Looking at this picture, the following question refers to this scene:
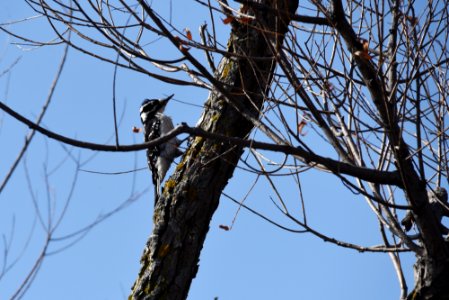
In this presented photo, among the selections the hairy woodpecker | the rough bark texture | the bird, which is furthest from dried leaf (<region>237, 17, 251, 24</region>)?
the hairy woodpecker

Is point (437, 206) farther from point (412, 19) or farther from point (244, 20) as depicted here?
point (244, 20)

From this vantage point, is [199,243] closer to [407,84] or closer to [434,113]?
[434,113]

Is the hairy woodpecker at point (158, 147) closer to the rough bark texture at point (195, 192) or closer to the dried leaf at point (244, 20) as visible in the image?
the rough bark texture at point (195, 192)

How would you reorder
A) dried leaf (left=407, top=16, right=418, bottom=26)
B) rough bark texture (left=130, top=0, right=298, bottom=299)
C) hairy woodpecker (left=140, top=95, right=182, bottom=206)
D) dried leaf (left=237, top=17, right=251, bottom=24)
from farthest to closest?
hairy woodpecker (left=140, top=95, right=182, bottom=206), rough bark texture (left=130, top=0, right=298, bottom=299), dried leaf (left=237, top=17, right=251, bottom=24), dried leaf (left=407, top=16, right=418, bottom=26)

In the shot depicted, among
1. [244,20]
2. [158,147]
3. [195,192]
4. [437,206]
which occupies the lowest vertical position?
[437,206]

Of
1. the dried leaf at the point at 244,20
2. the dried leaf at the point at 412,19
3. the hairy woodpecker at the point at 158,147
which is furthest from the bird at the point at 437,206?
the hairy woodpecker at the point at 158,147

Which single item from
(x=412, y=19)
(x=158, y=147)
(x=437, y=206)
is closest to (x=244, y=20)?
(x=412, y=19)

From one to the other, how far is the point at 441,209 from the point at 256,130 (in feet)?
3.20

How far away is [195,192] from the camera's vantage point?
4668mm

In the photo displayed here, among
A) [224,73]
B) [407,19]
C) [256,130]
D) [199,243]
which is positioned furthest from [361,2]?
[199,243]

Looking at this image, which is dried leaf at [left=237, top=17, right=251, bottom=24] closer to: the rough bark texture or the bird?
the rough bark texture

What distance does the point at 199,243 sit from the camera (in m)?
4.59

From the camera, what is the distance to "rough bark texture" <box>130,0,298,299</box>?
4.50 meters

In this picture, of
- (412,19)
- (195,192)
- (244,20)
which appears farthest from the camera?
(195,192)
